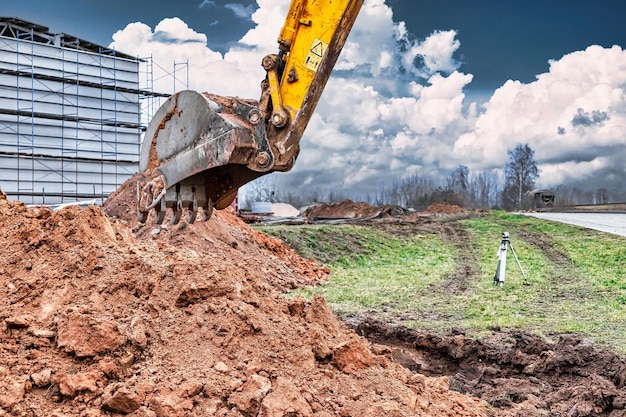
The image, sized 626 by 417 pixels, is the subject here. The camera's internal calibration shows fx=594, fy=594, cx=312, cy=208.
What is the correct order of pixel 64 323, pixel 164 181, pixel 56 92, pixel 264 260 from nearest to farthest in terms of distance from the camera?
pixel 64 323 < pixel 164 181 < pixel 264 260 < pixel 56 92

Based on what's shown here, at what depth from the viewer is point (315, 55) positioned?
18.0 ft

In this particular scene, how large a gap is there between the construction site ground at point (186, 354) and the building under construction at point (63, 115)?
1070 inches

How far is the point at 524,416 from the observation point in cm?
479

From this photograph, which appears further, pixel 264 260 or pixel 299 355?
pixel 264 260

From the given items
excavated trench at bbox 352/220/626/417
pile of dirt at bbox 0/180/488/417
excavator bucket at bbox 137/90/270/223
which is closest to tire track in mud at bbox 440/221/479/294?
excavated trench at bbox 352/220/626/417

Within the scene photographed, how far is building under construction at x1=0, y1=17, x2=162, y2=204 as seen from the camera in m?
31.1

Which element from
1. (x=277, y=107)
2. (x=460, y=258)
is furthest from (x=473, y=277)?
(x=277, y=107)

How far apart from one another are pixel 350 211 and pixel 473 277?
76.6ft

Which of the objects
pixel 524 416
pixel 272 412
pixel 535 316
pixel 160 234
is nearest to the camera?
pixel 272 412

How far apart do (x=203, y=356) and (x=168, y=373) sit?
281mm

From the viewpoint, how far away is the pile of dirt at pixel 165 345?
A: 3592 millimetres

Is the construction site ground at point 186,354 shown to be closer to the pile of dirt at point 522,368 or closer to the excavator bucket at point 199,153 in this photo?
the pile of dirt at point 522,368

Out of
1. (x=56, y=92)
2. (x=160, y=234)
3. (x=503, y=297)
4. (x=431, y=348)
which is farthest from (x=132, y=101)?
(x=431, y=348)

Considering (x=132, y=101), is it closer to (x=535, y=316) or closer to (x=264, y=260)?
(x=264, y=260)
